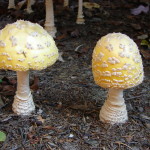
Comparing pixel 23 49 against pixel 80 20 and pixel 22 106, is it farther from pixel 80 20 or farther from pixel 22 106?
pixel 80 20

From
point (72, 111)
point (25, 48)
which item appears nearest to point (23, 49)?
point (25, 48)

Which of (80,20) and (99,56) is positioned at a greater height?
(99,56)

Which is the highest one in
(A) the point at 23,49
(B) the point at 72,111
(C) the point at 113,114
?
(A) the point at 23,49

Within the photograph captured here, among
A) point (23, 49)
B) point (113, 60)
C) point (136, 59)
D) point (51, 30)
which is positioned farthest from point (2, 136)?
point (51, 30)

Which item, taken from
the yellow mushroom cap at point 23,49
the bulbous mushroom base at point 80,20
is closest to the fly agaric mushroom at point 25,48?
the yellow mushroom cap at point 23,49

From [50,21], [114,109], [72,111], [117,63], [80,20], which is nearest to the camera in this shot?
[117,63]

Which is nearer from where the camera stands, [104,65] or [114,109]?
[104,65]

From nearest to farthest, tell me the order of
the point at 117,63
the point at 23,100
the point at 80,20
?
1. the point at 117,63
2. the point at 23,100
3. the point at 80,20

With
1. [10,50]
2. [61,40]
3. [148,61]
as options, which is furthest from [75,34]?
[10,50]
